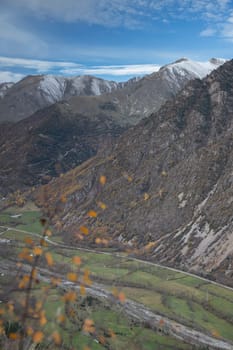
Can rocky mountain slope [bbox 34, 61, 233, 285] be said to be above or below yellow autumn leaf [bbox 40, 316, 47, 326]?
below

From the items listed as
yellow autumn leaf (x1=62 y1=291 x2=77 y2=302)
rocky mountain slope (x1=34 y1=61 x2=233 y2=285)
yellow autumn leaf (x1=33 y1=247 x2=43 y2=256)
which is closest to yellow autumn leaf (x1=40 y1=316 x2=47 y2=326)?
yellow autumn leaf (x1=62 y1=291 x2=77 y2=302)

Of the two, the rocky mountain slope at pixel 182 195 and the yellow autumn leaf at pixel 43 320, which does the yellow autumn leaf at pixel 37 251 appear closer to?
the yellow autumn leaf at pixel 43 320

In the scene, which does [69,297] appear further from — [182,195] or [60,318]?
[182,195]

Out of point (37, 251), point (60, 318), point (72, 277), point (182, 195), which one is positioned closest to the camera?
point (60, 318)

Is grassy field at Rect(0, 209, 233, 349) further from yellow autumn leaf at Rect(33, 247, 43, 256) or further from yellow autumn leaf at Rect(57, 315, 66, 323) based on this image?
yellow autumn leaf at Rect(57, 315, 66, 323)

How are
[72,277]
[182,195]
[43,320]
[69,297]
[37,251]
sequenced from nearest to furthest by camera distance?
1. [72,277]
2. [43,320]
3. [69,297]
4. [37,251]
5. [182,195]

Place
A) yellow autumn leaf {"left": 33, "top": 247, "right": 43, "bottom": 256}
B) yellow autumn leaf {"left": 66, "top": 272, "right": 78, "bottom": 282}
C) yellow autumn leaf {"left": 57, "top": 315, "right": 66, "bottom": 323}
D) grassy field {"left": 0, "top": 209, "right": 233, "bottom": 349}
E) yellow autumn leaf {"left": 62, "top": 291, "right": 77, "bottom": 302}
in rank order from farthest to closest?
grassy field {"left": 0, "top": 209, "right": 233, "bottom": 349} < yellow autumn leaf {"left": 33, "top": 247, "right": 43, "bottom": 256} < yellow autumn leaf {"left": 62, "top": 291, "right": 77, "bottom": 302} < yellow autumn leaf {"left": 66, "top": 272, "right": 78, "bottom": 282} < yellow autumn leaf {"left": 57, "top": 315, "right": 66, "bottom": 323}

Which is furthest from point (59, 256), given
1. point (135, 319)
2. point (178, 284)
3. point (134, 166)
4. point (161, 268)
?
point (134, 166)

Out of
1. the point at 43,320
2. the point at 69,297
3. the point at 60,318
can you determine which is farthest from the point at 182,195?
the point at 60,318
